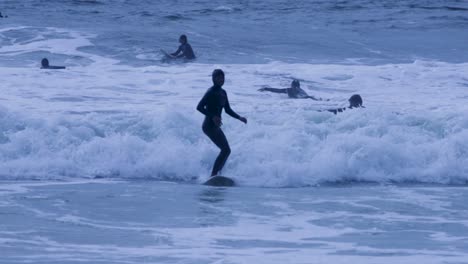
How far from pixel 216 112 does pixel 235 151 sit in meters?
1.40

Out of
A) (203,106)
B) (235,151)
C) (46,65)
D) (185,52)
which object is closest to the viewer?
(203,106)

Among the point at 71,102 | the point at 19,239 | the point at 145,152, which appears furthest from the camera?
the point at 71,102

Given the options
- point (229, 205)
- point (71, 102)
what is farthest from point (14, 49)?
point (229, 205)

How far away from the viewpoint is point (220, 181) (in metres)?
11.1

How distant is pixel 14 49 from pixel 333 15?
450 inches

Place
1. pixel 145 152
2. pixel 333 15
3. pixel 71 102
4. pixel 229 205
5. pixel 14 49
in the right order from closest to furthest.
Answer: pixel 229 205 < pixel 145 152 < pixel 71 102 < pixel 14 49 < pixel 333 15

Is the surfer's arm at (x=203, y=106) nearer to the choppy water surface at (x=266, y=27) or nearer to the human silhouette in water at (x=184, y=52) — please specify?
the human silhouette in water at (x=184, y=52)

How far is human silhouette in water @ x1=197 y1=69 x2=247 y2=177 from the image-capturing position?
36.1 ft

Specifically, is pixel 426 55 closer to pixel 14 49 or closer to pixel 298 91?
pixel 298 91

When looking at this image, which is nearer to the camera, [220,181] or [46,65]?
[220,181]

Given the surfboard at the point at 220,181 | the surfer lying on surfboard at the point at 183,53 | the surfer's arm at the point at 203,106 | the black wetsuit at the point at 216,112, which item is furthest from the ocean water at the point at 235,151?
the surfer's arm at the point at 203,106

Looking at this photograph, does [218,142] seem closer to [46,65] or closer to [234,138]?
[234,138]

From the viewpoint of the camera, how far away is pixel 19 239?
777cm

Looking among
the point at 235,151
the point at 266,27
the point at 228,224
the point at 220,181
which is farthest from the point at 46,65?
the point at 228,224
